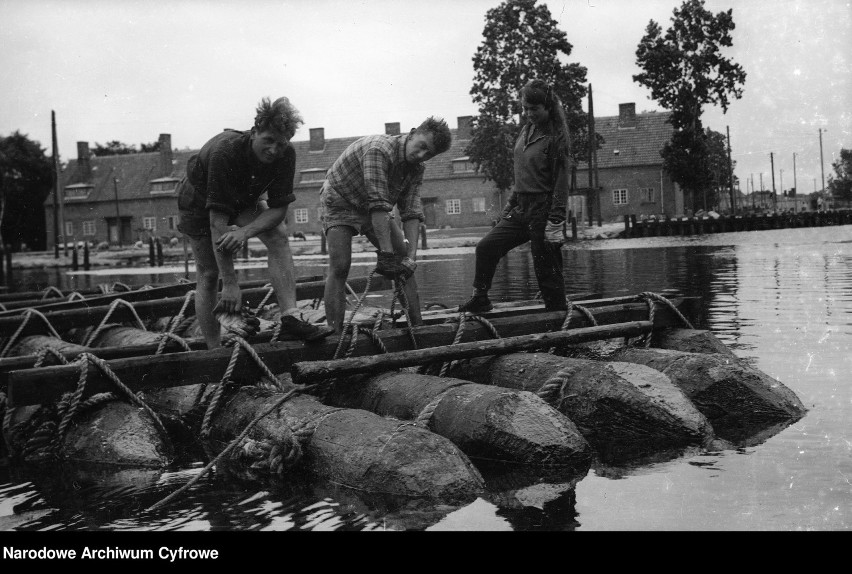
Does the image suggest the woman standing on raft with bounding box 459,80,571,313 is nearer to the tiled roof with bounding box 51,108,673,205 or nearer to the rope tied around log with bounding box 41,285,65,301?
the rope tied around log with bounding box 41,285,65,301

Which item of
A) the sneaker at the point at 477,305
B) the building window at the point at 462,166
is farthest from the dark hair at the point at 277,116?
the building window at the point at 462,166

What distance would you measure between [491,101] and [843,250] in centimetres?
2596

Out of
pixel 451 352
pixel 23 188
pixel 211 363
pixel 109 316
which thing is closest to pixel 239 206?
pixel 211 363

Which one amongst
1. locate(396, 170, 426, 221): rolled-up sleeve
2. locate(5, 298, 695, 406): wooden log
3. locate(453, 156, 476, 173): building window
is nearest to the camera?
locate(5, 298, 695, 406): wooden log

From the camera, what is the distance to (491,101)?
4538 centimetres

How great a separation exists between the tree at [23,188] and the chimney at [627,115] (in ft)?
123

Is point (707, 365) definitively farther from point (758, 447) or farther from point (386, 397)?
point (386, 397)

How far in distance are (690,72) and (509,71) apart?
12.0 meters

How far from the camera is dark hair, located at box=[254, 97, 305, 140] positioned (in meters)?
5.34

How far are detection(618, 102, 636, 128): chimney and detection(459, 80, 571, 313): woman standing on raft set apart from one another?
2220 inches

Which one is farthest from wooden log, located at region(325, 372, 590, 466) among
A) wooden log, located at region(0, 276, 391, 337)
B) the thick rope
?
wooden log, located at region(0, 276, 391, 337)

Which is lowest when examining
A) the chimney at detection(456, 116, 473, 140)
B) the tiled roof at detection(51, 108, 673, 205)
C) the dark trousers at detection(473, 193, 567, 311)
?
the dark trousers at detection(473, 193, 567, 311)

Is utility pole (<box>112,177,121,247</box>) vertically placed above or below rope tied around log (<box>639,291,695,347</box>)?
above

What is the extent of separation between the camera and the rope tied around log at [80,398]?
5.11 metres
